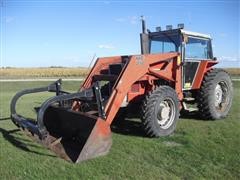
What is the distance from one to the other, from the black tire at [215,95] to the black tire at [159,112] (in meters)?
1.50

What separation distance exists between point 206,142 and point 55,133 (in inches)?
116

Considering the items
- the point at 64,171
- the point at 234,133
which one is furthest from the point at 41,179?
the point at 234,133

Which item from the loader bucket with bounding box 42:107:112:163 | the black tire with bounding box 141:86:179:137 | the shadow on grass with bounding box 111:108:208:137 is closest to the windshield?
the black tire with bounding box 141:86:179:137

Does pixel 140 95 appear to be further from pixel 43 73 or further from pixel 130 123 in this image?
pixel 43 73

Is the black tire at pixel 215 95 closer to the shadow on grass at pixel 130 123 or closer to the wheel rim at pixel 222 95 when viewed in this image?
the wheel rim at pixel 222 95

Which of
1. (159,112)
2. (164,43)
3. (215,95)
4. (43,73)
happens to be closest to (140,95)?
(159,112)

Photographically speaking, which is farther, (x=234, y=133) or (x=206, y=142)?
(x=234, y=133)

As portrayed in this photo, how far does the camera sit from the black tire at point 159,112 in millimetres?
6625

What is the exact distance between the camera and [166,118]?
7.16 metres

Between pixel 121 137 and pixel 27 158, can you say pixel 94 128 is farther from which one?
pixel 121 137

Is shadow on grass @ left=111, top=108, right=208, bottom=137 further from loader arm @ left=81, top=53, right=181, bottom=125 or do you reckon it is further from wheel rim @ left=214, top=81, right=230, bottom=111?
loader arm @ left=81, top=53, right=181, bottom=125

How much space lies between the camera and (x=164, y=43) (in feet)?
28.4

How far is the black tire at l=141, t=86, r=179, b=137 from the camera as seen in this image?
662 centimetres

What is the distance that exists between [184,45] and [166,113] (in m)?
1.92
